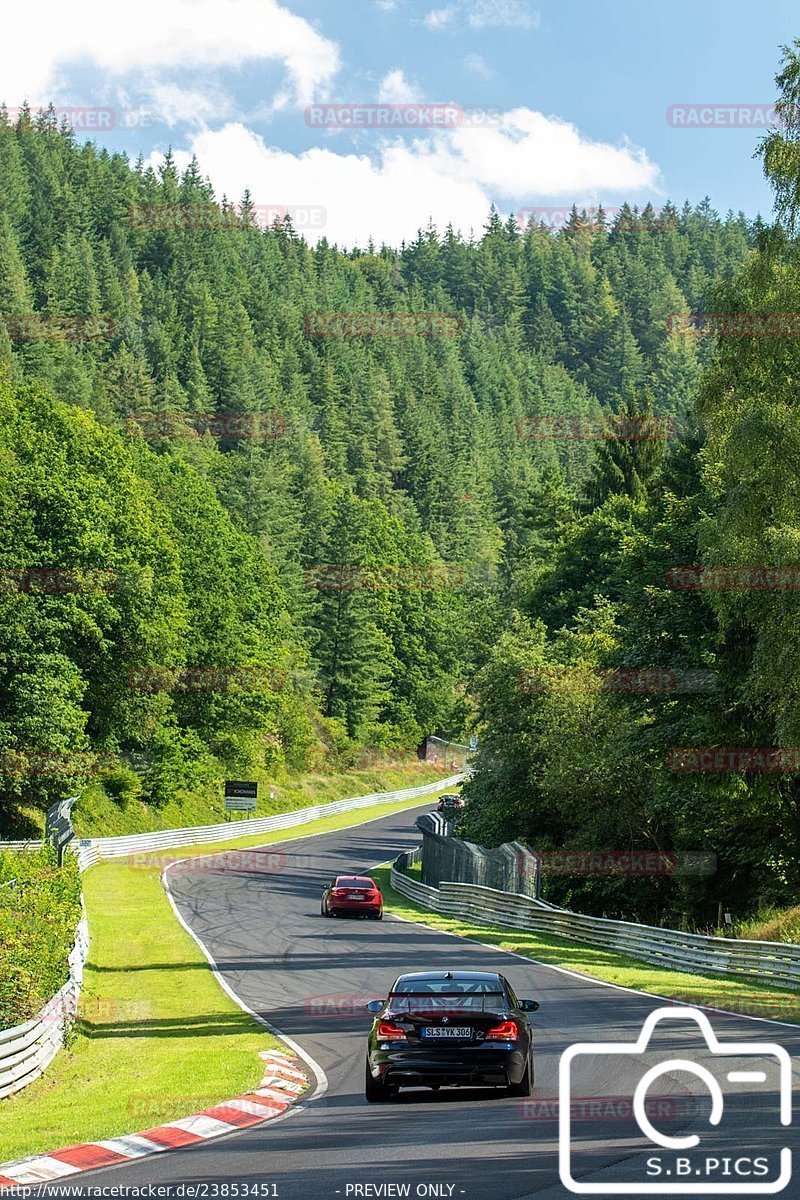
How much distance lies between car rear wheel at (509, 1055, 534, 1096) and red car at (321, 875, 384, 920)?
2859cm

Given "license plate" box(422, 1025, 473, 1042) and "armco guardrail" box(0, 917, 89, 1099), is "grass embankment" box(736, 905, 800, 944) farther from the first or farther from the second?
"license plate" box(422, 1025, 473, 1042)

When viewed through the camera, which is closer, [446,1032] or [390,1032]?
[446,1032]

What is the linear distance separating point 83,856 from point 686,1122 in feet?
162

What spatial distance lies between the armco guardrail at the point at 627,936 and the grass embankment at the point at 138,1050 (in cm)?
1009

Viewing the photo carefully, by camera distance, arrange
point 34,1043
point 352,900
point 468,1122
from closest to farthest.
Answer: point 468,1122 → point 34,1043 → point 352,900

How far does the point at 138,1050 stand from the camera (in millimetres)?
21141

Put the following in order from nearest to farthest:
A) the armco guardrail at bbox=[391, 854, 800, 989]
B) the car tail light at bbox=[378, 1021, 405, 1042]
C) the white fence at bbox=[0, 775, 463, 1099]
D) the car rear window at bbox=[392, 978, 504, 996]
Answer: the car tail light at bbox=[378, 1021, 405, 1042], the car rear window at bbox=[392, 978, 504, 996], the white fence at bbox=[0, 775, 463, 1099], the armco guardrail at bbox=[391, 854, 800, 989]

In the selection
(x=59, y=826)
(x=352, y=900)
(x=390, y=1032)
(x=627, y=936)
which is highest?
(x=390, y=1032)

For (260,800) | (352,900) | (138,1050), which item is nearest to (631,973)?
(138,1050)

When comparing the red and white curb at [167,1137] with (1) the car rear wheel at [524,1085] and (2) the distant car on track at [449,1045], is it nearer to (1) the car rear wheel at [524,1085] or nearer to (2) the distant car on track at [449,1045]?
(2) the distant car on track at [449,1045]

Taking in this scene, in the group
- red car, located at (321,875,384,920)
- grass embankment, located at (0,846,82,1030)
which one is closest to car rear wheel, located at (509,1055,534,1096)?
grass embankment, located at (0,846,82,1030)

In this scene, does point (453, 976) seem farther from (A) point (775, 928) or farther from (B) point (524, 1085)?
(A) point (775, 928)

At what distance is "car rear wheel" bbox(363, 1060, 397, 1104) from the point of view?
1450cm

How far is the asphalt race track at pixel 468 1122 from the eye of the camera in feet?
33.8
